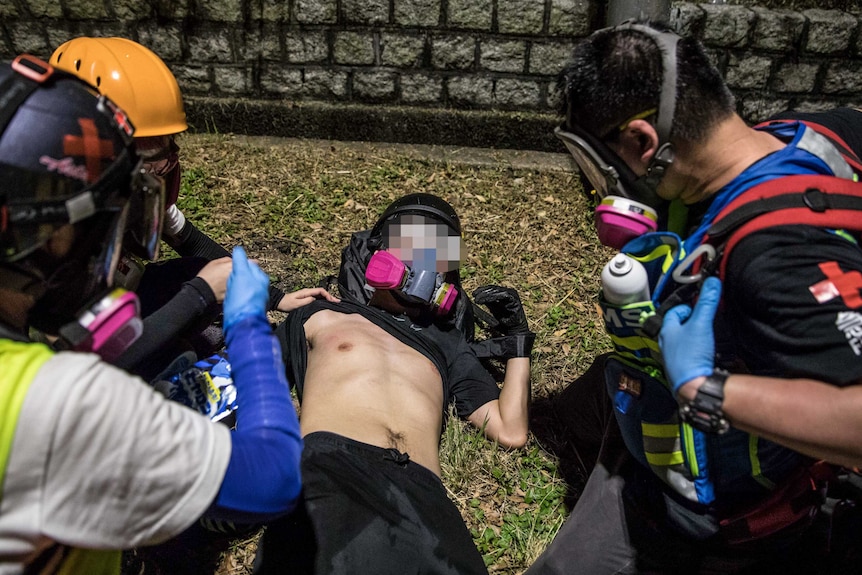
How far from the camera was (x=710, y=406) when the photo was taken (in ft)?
6.71

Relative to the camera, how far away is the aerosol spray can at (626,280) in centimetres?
246

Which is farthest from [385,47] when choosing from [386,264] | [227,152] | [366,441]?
[366,441]

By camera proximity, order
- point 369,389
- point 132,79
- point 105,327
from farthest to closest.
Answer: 1. point 369,389
2. point 132,79
3. point 105,327

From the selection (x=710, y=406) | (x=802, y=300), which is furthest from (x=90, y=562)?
(x=802, y=300)

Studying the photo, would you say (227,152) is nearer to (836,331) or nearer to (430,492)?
(430,492)

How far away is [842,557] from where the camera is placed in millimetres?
2951

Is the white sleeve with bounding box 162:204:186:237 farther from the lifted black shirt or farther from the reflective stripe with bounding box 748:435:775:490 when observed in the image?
the reflective stripe with bounding box 748:435:775:490

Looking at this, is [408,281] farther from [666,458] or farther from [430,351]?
[666,458]

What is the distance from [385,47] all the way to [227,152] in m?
1.63

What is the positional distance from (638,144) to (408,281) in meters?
1.70

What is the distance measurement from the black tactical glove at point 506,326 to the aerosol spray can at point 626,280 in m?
1.43

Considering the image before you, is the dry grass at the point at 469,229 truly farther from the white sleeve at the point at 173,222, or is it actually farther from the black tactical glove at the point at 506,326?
the white sleeve at the point at 173,222

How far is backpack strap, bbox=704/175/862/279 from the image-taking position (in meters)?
2.03

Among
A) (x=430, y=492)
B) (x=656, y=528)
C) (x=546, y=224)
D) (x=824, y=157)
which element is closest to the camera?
(x=824, y=157)
